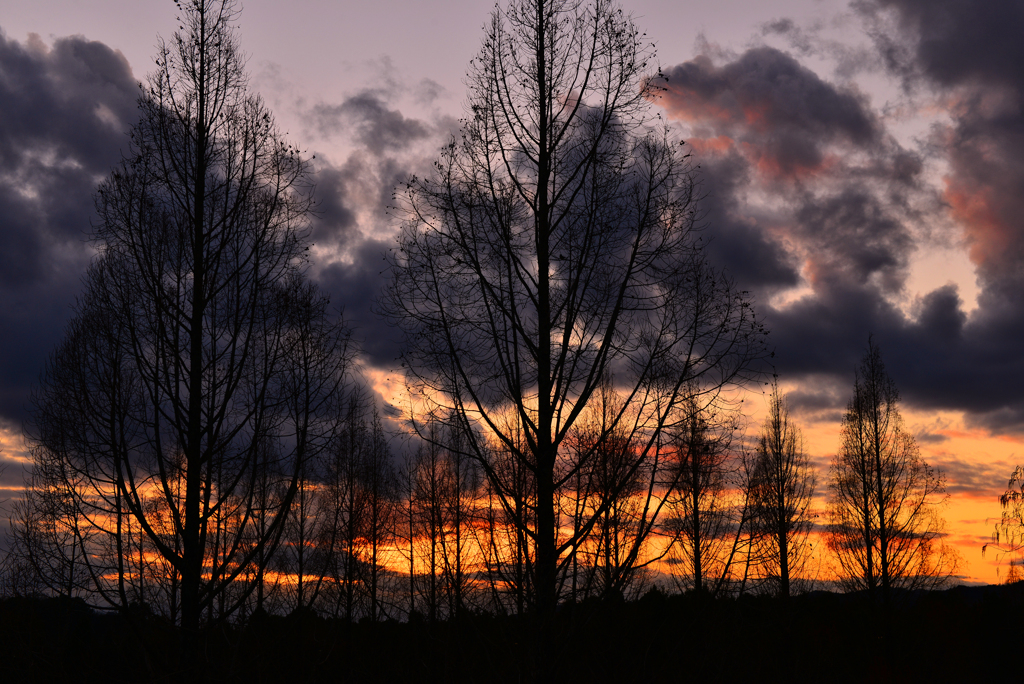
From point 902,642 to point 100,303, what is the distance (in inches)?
1266

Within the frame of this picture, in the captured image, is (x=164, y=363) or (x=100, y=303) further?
(x=100, y=303)

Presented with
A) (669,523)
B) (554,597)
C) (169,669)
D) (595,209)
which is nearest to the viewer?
(554,597)

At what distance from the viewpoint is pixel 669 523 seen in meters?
25.1

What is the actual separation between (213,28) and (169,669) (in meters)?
7.84

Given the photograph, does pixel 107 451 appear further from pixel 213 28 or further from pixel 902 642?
pixel 902 642

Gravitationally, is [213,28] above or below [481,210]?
above

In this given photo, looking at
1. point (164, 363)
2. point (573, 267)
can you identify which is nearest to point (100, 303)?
point (164, 363)

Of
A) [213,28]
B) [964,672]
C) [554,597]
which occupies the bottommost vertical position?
[964,672]

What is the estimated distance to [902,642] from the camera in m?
28.3

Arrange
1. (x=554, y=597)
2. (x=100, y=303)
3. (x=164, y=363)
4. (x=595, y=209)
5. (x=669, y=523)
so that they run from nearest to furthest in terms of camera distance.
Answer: (x=554, y=597) < (x=595, y=209) < (x=164, y=363) < (x=100, y=303) < (x=669, y=523)

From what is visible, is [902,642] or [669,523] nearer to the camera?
[669,523]

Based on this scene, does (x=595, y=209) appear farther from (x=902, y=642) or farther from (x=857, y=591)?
(x=902, y=642)

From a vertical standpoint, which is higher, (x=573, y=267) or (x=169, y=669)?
(x=573, y=267)

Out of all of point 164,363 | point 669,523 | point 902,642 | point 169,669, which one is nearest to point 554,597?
point 169,669
